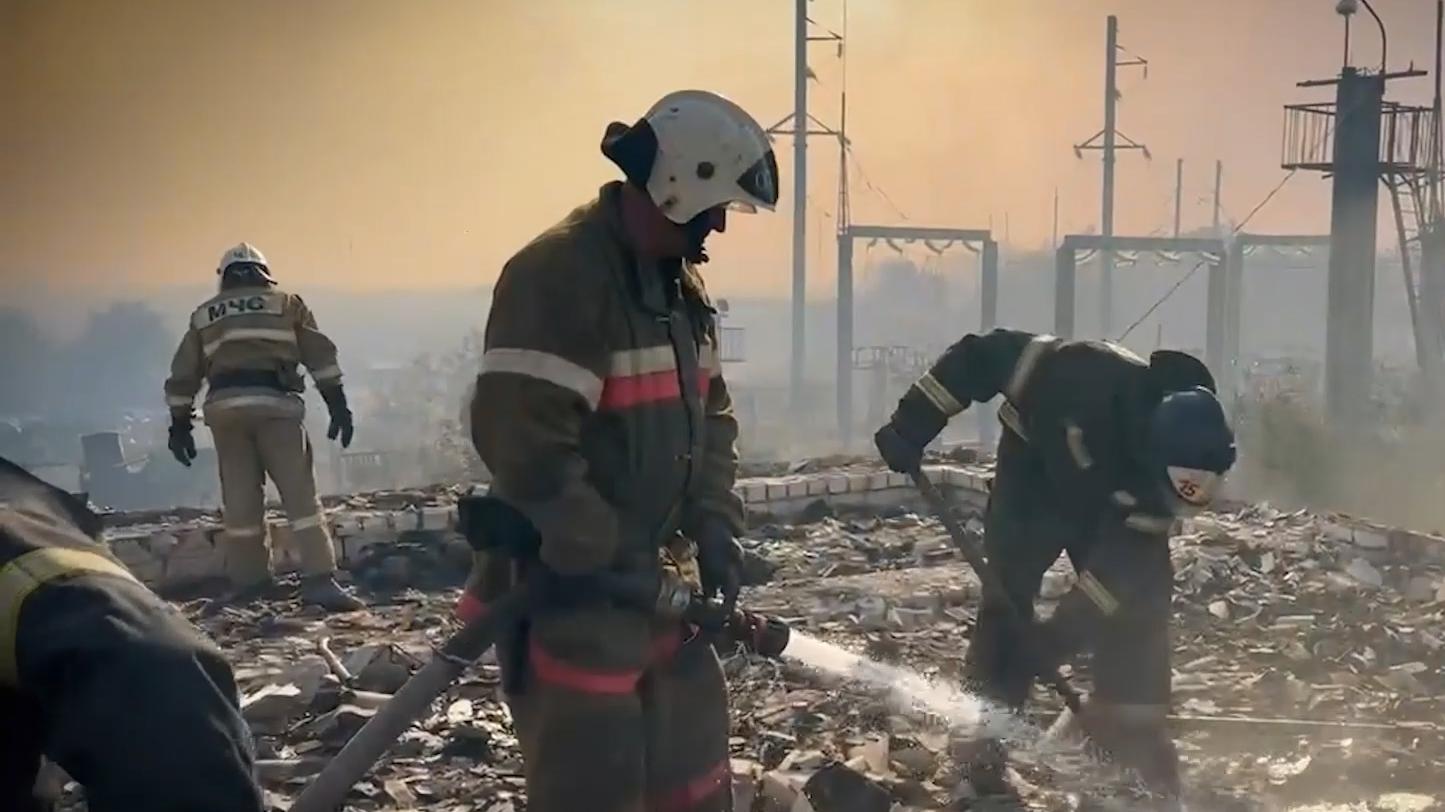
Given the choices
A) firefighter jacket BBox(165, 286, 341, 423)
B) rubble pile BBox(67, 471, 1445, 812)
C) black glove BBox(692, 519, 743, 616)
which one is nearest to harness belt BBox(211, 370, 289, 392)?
firefighter jacket BBox(165, 286, 341, 423)

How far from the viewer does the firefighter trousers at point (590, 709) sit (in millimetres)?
2822

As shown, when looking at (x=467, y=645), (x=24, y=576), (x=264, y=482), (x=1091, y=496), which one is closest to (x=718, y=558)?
(x=467, y=645)

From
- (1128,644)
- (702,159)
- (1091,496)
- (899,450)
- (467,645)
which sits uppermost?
(702,159)

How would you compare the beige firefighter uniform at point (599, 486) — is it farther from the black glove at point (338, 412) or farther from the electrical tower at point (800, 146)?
the electrical tower at point (800, 146)

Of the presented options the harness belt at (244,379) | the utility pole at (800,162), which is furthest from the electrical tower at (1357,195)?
the harness belt at (244,379)

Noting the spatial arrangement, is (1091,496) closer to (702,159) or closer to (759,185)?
(759,185)

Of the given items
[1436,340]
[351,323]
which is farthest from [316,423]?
[1436,340]

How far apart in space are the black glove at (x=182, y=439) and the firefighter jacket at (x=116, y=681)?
5.59 m

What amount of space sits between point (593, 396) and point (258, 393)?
13.6 feet

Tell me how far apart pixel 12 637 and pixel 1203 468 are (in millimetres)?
3140

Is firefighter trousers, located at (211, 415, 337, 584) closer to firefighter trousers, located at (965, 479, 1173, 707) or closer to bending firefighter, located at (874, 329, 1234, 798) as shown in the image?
bending firefighter, located at (874, 329, 1234, 798)

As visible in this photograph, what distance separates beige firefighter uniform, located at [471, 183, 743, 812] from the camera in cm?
276

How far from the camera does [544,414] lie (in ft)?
9.00

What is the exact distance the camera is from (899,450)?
15.0 feet
